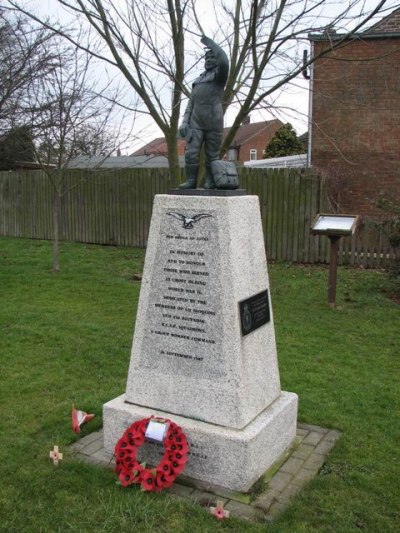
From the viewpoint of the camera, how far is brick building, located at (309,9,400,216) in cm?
1465

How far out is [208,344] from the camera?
384cm

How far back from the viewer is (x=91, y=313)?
811cm

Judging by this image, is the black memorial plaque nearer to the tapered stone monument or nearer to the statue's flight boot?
the tapered stone monument

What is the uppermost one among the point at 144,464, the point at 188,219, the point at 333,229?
the point at 188,219

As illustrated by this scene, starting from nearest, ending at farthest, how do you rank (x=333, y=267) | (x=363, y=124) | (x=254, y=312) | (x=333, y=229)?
1. (x=254, y=312)
2. (x=333, y=229)
3. (x=333, y=267)
4. (x=363, y=124)

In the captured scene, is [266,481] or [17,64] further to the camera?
[17,64]

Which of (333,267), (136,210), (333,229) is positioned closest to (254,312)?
(333,229)

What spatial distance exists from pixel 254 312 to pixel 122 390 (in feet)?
6.53

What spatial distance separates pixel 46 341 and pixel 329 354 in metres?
3.42

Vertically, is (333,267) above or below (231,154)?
below

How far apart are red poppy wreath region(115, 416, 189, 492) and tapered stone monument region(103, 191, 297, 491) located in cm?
14

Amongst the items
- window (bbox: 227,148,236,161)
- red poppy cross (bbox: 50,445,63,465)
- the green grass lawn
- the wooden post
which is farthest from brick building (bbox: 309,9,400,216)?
window (bbox: 227,148,236,161)

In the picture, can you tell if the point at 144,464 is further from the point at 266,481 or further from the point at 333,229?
the point at 333,229

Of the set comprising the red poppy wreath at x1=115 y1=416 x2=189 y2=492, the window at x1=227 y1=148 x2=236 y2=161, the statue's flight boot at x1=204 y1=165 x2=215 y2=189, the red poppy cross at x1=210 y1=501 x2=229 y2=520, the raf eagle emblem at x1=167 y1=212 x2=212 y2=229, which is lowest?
the red poppy cross at x1=210 y1=501 x2=229 y2=520
